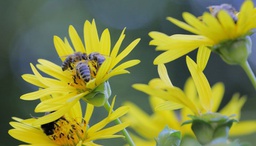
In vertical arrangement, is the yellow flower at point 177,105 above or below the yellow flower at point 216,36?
below

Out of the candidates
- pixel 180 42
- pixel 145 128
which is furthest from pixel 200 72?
pixel 145 128

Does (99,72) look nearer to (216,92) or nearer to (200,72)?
(200,72)

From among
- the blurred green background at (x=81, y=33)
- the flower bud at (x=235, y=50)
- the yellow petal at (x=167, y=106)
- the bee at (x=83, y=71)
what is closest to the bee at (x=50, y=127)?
the bee at (x=83, y=71)

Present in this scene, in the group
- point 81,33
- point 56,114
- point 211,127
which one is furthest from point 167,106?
point 81,33

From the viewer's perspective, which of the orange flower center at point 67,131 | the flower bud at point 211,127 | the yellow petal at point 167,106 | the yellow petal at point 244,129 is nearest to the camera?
the flower bud at point 211,127

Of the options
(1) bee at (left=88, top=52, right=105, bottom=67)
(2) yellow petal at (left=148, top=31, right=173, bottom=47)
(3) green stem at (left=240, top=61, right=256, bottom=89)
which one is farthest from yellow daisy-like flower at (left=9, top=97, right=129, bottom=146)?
(3) green stem at (left=240, top=61, right=256, bottom=89)

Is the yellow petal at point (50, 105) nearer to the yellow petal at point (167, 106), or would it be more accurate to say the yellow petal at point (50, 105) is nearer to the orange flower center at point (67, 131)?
the orange flower center at point (67, 131)
